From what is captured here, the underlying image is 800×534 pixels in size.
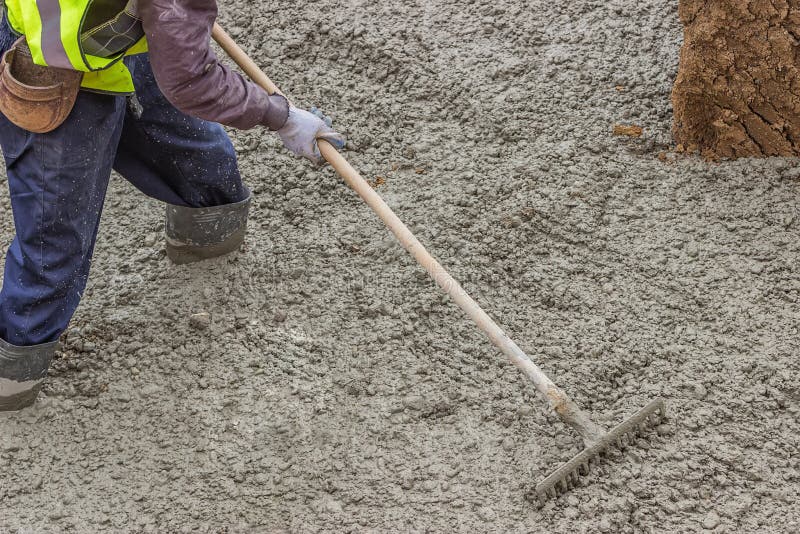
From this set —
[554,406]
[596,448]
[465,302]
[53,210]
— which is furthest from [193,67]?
[596,448]

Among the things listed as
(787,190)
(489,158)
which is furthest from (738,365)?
(489,158)

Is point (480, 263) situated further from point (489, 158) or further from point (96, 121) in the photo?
point (96, 121)

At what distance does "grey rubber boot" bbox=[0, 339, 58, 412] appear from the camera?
7.94 feet

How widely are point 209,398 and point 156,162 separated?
716mm

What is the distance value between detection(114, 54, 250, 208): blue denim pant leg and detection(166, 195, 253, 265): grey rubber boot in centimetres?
4

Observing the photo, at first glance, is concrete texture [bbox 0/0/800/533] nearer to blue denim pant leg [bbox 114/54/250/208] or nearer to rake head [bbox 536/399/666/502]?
rake head [bbox 536/399/666/502]

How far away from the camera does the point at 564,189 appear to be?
9.77ft

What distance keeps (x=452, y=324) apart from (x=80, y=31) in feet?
4.34

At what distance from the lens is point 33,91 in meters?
2.04

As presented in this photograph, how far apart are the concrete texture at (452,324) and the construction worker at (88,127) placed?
1.02 feet

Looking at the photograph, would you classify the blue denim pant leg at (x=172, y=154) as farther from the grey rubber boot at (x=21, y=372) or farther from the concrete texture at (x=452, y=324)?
the grey rubber boot at (x=21, y=372)

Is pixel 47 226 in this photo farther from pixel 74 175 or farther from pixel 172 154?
pixel 172 154

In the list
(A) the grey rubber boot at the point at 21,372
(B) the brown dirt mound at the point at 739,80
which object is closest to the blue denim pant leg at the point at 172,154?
(A) the grey rubber boot at the point at 21,372

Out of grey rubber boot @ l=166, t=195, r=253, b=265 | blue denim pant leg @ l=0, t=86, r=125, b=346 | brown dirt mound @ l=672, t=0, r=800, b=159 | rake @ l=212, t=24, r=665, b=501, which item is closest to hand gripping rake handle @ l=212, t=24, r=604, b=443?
rake @ l=212, t=24, r=665, b=501
